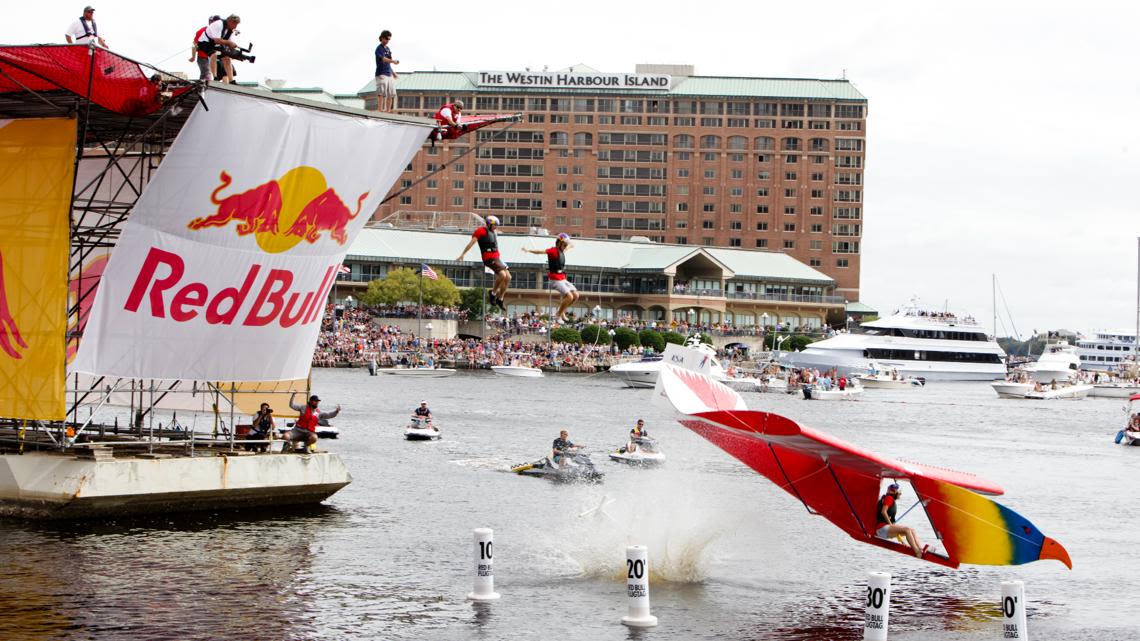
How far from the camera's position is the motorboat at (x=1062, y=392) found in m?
147

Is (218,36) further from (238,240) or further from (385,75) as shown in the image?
(238,240)

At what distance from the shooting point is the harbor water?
27188 mm

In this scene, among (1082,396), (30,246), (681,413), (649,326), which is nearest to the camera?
(681,413)

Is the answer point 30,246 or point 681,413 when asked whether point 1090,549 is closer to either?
point 681,413

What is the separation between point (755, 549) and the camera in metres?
38.7

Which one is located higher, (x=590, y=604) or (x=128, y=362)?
(x=128, y=362)

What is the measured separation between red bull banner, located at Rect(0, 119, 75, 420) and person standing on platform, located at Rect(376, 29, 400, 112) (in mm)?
7816

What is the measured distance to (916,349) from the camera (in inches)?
6580

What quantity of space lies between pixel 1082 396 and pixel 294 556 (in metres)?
142

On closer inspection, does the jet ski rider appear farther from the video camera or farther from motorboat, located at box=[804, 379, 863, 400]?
motorboat, located at box=[804, 379, 863, 400]

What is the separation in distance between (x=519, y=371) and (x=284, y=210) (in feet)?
334

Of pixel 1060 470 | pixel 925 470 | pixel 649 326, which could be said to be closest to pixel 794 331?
pixel 649 326

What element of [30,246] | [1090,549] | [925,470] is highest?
[30,246]

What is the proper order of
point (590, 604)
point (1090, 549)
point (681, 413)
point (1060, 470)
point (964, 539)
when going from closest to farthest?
point (681, 413)
point (590, 604)
point (964, 539)
point (1090, 549)
point (1060, 470)
